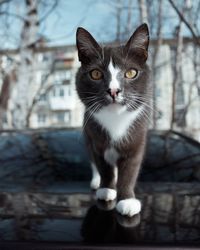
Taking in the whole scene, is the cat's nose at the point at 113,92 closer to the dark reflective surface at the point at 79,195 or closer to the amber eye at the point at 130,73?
the amber eye at the point at 130,73

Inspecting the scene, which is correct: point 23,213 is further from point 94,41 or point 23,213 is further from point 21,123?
point 21,123

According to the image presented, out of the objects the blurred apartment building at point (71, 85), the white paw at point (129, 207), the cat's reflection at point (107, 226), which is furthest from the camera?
the blurred apartment building at point (71, 85)

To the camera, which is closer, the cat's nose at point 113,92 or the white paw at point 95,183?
the cat's nose at point 113,92

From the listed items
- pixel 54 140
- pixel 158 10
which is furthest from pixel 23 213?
pixel 158 10

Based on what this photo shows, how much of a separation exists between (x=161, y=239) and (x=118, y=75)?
2.61 ft

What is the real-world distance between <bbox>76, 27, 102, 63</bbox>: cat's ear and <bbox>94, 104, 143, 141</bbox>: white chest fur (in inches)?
12.0

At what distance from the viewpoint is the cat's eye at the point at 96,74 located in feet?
5.28

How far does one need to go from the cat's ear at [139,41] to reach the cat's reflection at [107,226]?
31.8 inches

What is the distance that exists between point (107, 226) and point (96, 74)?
76cm

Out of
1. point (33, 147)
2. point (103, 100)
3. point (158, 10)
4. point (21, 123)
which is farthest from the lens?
point (158, 10)

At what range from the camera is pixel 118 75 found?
5.12 feet

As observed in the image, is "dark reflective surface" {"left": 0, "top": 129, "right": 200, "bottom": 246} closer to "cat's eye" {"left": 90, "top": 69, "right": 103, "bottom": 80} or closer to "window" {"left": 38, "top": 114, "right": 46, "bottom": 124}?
"cat's eye" {"left": 90, "top": 69, "right": 103, "bottom": 80}

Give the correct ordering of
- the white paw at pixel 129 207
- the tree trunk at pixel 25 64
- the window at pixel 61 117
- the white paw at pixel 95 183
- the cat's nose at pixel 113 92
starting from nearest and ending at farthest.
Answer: the white paw at pixel 129 207 → the cat's nose at pixel 113 92 → the white paw at pixel 95 183 → the tree trunk at pixel 25 64 → the window at pixel 61 117

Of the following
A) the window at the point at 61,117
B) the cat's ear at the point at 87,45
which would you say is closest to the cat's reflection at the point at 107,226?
the cat's ear at the point at 87,45
